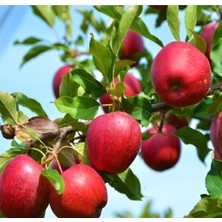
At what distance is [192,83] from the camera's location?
4.93 feet

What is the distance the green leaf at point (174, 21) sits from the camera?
173 cm

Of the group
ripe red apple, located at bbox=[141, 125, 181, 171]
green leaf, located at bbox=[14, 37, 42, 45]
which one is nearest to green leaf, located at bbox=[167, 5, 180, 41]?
ripe red apple, located at bbox=[141, 125, 181, 171]

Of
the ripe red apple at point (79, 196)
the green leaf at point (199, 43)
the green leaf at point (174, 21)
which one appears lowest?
the ripe red apple at point (79, 196)

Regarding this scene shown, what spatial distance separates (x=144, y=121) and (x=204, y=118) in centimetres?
88

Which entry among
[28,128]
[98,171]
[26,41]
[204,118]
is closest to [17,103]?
[28,128]

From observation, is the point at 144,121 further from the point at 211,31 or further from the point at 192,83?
the point at 211,31

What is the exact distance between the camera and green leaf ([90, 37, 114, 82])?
1.57 metres

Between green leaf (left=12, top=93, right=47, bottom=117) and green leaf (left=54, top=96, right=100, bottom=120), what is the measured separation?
152 mm

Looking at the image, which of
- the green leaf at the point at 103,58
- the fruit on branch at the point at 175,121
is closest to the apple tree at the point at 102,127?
the green leaf at the point at 103,58

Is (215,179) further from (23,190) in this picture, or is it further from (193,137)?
(23,190)

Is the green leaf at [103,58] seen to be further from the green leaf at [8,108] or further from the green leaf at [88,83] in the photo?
the green leaf at [8,108]

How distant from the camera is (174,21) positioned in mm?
1740

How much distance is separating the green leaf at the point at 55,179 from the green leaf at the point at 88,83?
0.29 m

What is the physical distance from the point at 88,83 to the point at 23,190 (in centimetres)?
34
